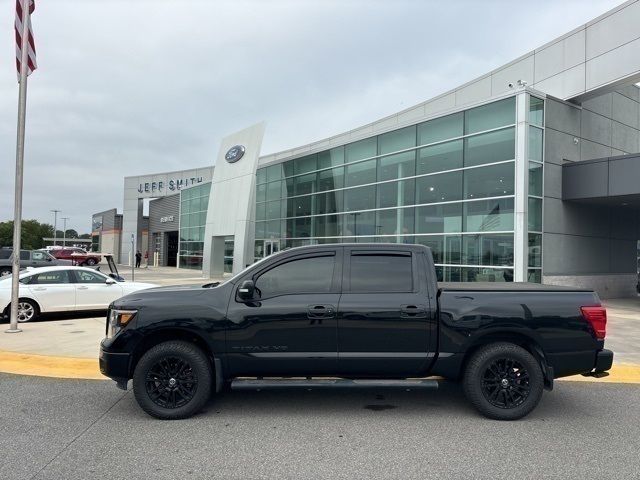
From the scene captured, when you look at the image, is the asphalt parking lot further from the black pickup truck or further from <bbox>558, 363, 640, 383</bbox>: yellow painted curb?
<bbox>558, 363, 640, 383</bbox>: yellow painted curb

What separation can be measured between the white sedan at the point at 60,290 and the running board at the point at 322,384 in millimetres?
7855

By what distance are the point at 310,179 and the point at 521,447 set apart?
2188 centimetres

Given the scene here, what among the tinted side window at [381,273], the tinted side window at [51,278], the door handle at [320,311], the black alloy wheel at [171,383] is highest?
the tinted side window at [381,273]

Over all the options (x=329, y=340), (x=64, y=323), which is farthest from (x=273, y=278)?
(x=64, y=323)

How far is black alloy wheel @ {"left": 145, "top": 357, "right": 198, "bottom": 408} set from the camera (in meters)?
4.64

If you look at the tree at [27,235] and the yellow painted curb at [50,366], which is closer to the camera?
the yellow painted curb at [50,366]

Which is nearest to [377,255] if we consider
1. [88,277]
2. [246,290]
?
[246,290]

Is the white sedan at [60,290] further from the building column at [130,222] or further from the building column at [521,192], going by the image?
the building column at [130,222]

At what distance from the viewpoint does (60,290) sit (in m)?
11.0

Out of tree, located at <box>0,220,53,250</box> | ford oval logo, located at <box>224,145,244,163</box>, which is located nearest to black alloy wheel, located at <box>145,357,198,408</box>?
ford oval logo, located at <box>224,145,244,163</box>

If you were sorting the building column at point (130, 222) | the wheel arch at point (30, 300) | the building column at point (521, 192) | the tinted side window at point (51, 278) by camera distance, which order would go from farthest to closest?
the building column at point (130, 222) < the building column at point (521, 192) < the tinted side window at point (51, 278) < the wheel arch at point (30, 300)

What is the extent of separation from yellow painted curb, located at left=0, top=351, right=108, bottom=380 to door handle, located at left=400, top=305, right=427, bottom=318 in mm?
4043

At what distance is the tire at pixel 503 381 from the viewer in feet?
15.2

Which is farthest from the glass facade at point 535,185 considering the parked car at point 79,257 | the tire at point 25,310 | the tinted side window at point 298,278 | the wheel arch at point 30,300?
the parked car at point 79,257
